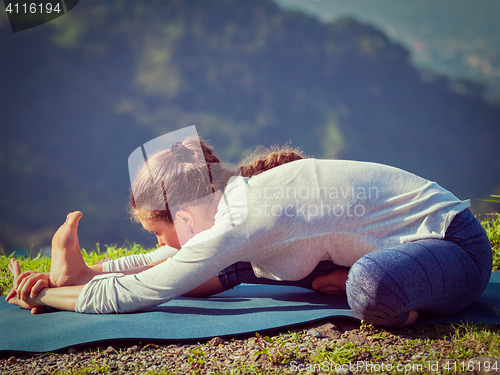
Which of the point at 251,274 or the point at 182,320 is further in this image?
the point at 251,274

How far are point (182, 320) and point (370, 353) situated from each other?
2.69 feet

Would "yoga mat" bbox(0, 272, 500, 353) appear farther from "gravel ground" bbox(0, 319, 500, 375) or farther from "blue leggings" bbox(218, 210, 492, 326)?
"blue leggings" bbox(218, 210, 492, 326)

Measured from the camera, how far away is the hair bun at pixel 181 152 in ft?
6.24

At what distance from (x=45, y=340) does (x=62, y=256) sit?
44 cm

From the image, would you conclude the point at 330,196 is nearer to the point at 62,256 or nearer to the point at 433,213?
the point at 433,213

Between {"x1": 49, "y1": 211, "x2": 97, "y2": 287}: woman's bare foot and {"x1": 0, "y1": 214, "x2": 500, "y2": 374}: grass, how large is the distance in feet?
1.86

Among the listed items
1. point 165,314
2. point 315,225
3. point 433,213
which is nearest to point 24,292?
point 165,314

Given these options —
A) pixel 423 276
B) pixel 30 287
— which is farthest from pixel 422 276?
pixel 30 287

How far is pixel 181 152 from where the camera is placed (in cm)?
192

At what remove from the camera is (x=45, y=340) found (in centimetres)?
164

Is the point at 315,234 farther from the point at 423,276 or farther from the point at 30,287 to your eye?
the point at 30,287

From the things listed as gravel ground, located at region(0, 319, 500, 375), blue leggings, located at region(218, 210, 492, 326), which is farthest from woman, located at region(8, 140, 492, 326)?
gravel ground, located at region(0, 319, 500, 375)

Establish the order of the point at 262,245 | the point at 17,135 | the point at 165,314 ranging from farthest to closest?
the point at 17,135
the point at 165,314
the point at 262,245

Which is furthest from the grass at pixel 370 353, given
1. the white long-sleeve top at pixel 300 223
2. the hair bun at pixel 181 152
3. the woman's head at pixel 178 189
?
the hair bun at pixel 181 152
